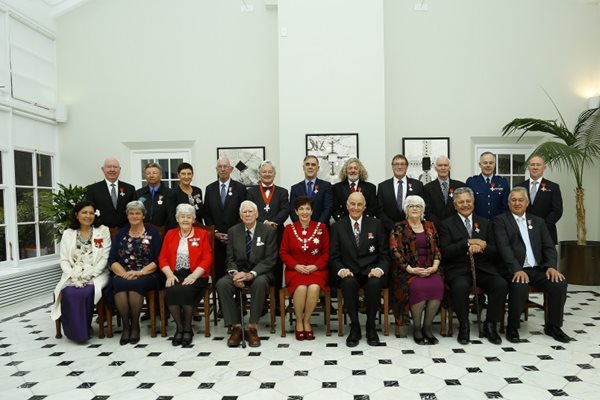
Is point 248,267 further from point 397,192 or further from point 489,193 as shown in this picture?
point 489,193


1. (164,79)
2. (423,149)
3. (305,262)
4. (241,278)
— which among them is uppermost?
(164,79)

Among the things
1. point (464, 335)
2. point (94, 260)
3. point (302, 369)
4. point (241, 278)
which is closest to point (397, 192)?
point (464, 335)

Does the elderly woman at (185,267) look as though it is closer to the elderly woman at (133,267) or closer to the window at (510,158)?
the elderly woman at (133,267)

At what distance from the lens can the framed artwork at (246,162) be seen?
21.3 ft

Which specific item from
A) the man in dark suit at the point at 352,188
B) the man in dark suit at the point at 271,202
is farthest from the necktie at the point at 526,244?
the man in dark suit at the point at 271,202

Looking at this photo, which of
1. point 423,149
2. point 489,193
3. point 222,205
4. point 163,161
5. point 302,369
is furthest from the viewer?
point 163,161

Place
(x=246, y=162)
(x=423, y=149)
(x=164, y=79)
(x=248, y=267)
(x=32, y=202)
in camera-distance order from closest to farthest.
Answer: (x=248, y=267) → (x=32, y=202) → (x=423, y=149) → (x=246, y=162) → (x=164, y=79)

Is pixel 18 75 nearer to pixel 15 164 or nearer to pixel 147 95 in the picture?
pixel 15 164

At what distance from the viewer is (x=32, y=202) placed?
20.4ft

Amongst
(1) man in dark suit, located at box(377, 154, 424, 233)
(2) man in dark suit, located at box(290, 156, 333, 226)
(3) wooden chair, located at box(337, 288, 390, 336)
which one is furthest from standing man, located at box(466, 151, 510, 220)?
(2) man in dark suit, located at box(290, 156, 333, 226)

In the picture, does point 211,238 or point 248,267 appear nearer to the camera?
point 248,267

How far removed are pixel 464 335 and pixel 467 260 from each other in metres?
0.68

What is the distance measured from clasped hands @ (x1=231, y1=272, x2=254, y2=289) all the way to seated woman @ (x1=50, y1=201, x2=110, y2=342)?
49.6 inches

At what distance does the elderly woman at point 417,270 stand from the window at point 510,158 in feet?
10.1
